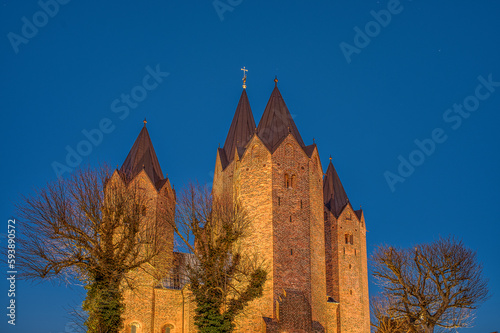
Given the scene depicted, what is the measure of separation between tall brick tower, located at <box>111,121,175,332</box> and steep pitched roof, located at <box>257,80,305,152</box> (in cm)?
1052

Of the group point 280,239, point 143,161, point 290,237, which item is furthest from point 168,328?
point 143,161

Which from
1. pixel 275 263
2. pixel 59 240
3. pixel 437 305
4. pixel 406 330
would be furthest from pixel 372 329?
pixel 59 240

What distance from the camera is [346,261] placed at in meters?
51.2

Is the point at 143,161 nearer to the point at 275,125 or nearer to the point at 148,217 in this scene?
the point at 148,217

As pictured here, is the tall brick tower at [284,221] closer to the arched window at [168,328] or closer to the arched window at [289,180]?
the arched window at [289,180]

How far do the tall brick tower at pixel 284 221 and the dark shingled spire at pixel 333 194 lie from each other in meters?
8.34

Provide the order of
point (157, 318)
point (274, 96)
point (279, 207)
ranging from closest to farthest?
point (279, 207), point (157, 318), point (274, 96)

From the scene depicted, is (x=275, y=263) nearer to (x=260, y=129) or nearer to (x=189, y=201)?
(x=189, y=201)

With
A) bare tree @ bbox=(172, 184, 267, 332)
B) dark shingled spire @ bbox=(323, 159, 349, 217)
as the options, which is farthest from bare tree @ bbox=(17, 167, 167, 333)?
dark shingled spire @ bbox=(323, 159, 349, 217)

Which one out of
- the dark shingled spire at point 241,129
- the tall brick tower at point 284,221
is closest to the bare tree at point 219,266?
the tall brick tower at point 284,221

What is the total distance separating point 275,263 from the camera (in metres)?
40.6

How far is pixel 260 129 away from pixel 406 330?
768 inches

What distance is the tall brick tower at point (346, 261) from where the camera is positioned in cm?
4916

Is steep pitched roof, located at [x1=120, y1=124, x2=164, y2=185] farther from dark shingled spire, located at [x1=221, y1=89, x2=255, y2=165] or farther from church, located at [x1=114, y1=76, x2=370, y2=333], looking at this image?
dark shingled spire, located at [x1=221, y1=89, x2=255, y2=165]
